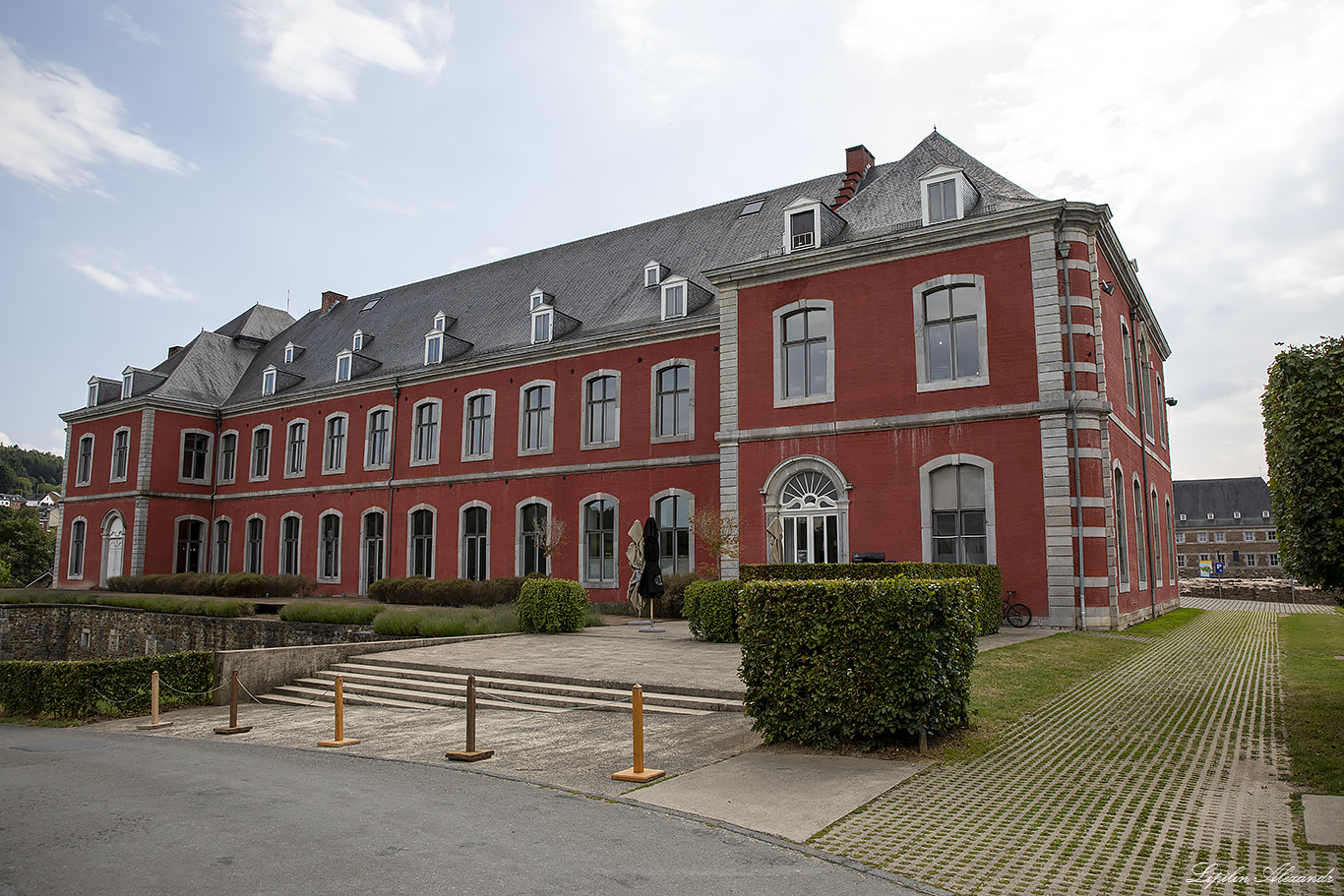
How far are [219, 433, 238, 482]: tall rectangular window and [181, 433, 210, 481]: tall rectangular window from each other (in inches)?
28.6

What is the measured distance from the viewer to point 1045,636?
599 inches

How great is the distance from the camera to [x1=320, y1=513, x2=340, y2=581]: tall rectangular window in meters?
33.8

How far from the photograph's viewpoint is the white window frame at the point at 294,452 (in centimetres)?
3566

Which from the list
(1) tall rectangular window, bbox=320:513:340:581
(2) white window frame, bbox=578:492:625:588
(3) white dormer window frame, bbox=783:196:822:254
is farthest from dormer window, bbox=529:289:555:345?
(1) tall rectangular window, bbox=320:513:340:581

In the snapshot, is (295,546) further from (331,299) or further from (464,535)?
(331,299)

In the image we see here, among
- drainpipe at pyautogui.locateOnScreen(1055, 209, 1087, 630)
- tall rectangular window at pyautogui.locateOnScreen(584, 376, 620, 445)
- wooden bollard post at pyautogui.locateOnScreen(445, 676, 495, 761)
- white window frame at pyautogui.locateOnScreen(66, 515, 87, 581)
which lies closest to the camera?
wooden bollard post at pyautogui.locateOnScreen(445, 676, 495, 761)

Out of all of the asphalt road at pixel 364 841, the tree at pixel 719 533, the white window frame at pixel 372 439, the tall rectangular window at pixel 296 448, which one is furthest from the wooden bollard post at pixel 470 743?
the tall rectangular window at pixel 296 448

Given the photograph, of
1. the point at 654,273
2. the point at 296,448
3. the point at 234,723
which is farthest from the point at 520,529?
the point at 234,723

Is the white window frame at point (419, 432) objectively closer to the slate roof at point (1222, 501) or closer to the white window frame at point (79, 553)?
the white window frame at point (79, 553)

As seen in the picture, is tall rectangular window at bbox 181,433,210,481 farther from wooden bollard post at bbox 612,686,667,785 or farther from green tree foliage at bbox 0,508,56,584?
wooden bollard post at bbox 612,686,667,785

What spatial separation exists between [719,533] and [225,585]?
64.5 ft

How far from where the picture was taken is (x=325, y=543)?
34375mm

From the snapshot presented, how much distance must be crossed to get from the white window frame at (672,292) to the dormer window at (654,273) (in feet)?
4.59

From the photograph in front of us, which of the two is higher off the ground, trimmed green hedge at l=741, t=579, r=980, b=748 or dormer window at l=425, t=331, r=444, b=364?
dormer window at l=425, t=331, r=444, b=364
